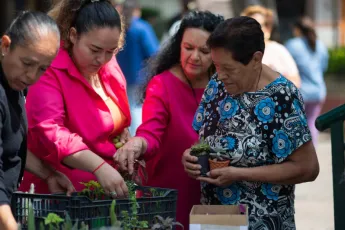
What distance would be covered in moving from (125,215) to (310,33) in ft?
22.7

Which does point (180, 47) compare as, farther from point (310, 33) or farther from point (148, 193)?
point (310, 33)

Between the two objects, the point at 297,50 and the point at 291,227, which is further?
the point at 297,50

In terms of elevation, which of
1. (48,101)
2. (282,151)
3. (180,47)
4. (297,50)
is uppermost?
(297,50)

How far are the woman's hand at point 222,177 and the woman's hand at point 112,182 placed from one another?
43 centimetres

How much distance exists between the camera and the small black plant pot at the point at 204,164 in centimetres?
387

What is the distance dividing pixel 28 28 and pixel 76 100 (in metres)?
0.75

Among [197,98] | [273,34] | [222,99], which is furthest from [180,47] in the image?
[273,34]

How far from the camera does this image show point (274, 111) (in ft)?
12.5

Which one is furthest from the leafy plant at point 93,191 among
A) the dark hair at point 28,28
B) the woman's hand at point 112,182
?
the dark hair at point 28,28

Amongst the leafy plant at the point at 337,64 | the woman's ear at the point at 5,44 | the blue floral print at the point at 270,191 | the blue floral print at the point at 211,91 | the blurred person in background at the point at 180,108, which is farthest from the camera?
the leafy plant at the point at 337,64

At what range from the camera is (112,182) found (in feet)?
11.9

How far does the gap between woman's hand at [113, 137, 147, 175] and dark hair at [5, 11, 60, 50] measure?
0.83 metres

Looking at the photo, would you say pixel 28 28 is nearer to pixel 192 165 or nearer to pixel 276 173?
pixel 192 165

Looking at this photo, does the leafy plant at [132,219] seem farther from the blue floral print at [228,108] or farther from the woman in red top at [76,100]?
the blue floral print at [228,108]
